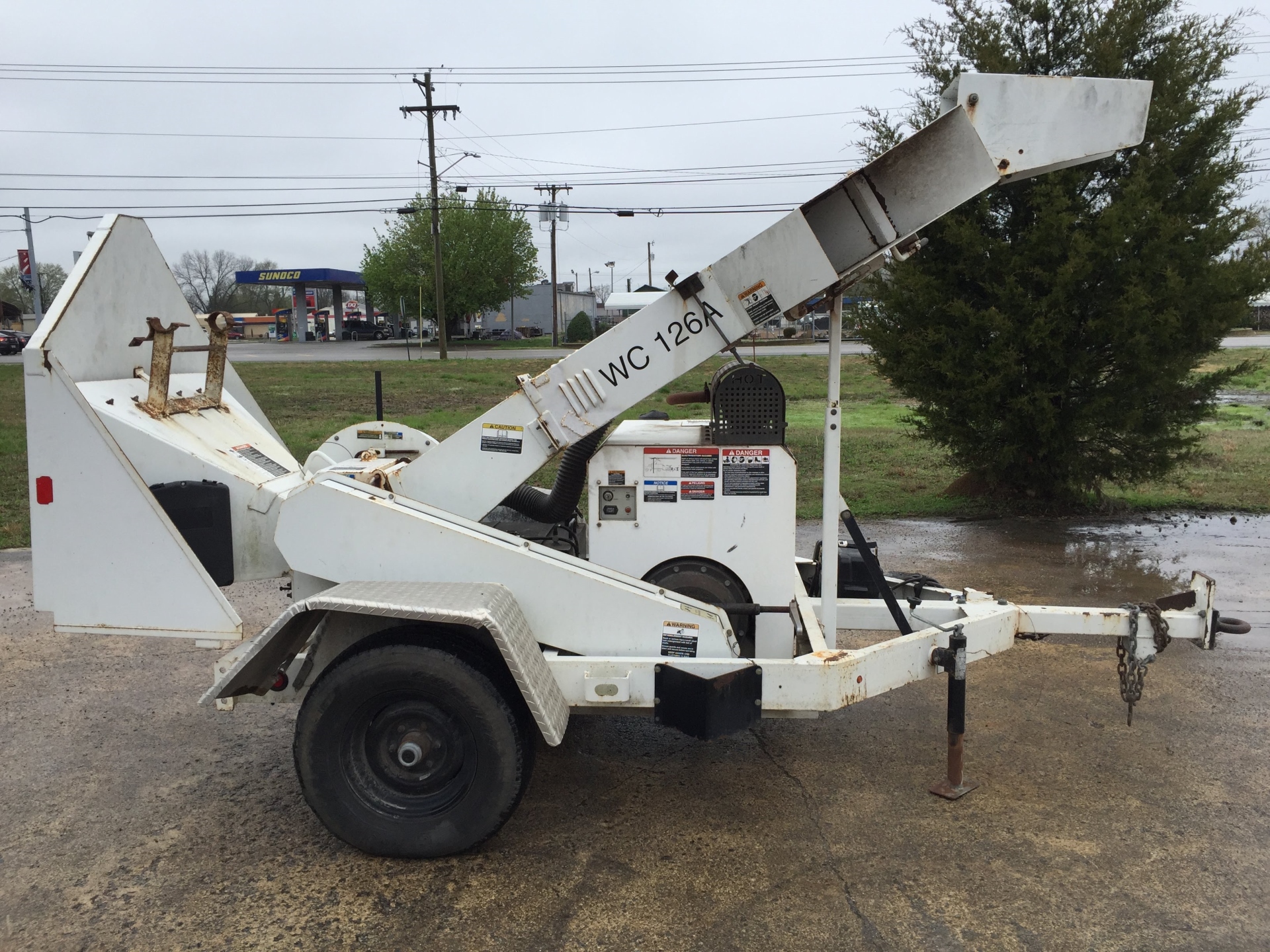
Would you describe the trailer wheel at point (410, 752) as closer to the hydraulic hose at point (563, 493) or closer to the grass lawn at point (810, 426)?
the hydraulic hose at point (563, 493)

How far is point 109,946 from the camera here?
10.8ft

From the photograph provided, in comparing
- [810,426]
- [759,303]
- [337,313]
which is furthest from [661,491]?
[337,313]

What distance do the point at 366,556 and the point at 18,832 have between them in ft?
5.80

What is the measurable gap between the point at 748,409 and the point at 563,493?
3.40 feet

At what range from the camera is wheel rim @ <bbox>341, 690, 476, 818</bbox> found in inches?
149

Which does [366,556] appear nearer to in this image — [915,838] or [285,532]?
[285,532]

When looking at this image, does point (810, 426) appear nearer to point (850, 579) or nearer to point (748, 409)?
point (850, 579)

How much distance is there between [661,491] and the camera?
4566 mm

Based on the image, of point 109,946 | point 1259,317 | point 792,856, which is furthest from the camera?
point 1259,317

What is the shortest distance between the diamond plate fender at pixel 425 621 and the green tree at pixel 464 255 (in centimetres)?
5241

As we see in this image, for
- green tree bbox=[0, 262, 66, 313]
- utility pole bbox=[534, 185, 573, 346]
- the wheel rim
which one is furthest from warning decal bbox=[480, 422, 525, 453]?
green tree bbox=[0, 262, 66, 313]

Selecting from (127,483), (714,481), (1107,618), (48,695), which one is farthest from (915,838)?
(48,695)

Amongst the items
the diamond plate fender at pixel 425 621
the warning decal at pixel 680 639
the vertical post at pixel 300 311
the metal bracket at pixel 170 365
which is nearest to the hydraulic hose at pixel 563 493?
the diamond plate fender at pixel 425 621

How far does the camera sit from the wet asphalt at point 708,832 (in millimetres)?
3395
